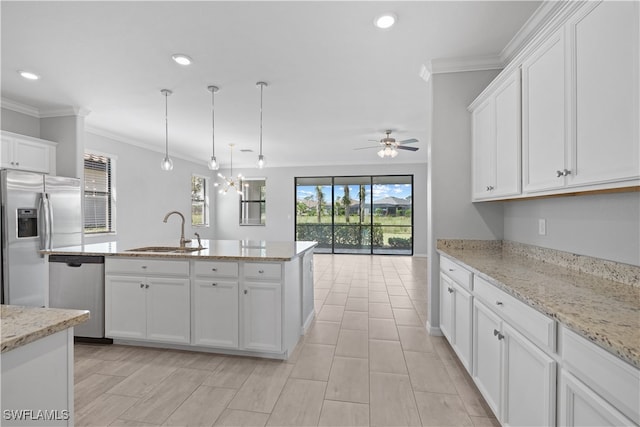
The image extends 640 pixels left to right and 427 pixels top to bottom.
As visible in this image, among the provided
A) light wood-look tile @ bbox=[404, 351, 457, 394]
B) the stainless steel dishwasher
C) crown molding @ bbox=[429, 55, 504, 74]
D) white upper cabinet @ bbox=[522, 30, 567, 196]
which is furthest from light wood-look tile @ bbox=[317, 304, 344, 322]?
crown molding @ bbox=[429, 55, 504, 74]

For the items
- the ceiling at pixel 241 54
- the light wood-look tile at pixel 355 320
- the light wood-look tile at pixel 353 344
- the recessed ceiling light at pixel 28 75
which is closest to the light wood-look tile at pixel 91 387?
the light wood-look tile at pixel 353 344

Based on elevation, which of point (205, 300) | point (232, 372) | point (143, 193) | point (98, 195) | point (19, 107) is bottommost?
point (232, 372)

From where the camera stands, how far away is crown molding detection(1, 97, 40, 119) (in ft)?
12.9

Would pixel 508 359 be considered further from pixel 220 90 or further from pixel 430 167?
pixel 220 90

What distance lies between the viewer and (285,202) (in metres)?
9.12

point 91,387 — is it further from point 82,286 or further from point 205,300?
point 82,286

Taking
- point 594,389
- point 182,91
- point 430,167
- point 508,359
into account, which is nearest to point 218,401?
point 508,359

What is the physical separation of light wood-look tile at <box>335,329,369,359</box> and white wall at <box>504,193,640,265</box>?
1696mm

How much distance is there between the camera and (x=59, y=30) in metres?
2.43

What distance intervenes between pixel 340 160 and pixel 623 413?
787 cm

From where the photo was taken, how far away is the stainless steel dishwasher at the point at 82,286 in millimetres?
2844

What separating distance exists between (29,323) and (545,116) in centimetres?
263

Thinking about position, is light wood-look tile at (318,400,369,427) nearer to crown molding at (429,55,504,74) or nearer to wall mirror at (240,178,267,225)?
crown molding at (429,55,504,74)

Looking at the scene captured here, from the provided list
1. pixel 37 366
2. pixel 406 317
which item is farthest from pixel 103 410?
pixel 406 317
